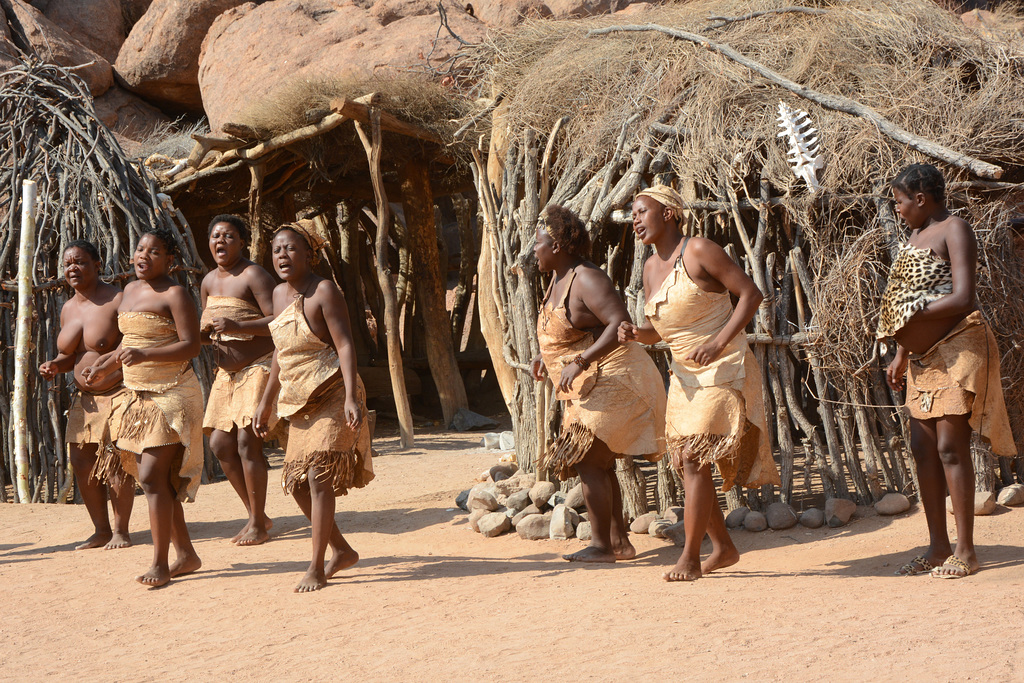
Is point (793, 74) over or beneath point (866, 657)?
over

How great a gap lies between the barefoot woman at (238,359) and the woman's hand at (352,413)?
118 cm

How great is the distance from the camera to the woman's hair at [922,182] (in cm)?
392

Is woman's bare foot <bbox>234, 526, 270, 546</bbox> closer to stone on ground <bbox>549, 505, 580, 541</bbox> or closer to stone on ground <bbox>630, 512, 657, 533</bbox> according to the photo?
stone on ground <bbox>549, 505, 580, 541</bbox>

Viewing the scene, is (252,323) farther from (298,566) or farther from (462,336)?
(462,336)

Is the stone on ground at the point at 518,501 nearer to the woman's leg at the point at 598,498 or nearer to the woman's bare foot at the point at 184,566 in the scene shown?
the woman's leg at the point at 598,498

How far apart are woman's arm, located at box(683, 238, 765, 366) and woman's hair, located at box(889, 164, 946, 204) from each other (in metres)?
0.72

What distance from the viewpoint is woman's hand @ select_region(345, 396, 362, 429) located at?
411cm

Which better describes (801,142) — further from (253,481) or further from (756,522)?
(253,481)

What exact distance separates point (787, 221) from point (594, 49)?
2.32 meters

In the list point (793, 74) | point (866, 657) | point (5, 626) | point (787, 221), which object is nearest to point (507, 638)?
point (866, 657)

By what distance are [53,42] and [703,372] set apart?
11919 mm

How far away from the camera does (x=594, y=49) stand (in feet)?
22.4

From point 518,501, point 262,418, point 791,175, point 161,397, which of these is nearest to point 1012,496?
point 791,175

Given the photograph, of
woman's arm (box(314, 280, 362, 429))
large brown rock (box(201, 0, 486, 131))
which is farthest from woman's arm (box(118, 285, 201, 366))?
large brown rock (box(201, 0, 486, 131))
